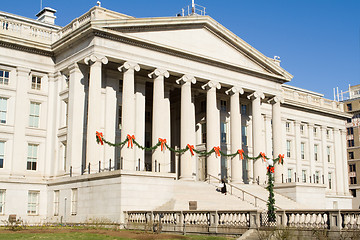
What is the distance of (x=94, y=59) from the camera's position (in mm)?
40844

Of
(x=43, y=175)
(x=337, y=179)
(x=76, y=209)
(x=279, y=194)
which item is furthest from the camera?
(x=337, y=179)

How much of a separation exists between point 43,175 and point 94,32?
14012 millimetres

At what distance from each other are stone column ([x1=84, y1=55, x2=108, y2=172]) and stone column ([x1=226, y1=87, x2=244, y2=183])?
15.3 m

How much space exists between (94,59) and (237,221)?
21.1 m

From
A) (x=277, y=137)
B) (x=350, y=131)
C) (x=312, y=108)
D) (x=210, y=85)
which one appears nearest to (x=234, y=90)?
(x=210, y=85)

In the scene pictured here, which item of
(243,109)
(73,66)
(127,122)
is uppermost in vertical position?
(73,66)

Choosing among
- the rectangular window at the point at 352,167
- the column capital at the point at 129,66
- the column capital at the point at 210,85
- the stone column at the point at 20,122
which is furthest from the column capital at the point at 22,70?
the rectangular window at the point at 352,167

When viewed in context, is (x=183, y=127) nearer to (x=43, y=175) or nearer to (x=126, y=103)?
(x=126, y=103)

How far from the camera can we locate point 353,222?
22.2m

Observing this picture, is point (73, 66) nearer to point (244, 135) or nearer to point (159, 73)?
point (159, 73)

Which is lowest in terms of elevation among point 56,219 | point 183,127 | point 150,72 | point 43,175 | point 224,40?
point 56,219

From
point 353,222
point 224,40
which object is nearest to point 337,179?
point 224,40

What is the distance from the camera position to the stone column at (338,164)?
73500 mm

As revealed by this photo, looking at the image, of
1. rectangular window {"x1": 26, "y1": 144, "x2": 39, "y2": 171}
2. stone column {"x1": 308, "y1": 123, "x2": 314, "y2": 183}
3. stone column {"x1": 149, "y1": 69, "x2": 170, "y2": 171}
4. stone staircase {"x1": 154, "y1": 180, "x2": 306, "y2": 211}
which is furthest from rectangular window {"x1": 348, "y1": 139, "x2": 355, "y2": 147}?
rectangular window {"x1": 26, "y1": 144, "x2": 39, "y2": 171}
